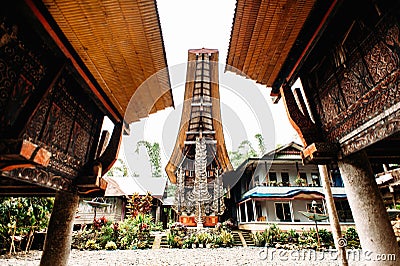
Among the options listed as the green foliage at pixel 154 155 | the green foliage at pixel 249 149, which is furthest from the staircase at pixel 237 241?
the green foliage at pixel 154 155

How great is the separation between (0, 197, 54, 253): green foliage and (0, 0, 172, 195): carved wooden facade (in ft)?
17.9

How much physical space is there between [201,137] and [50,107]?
41.4ft

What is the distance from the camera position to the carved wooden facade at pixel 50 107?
5.82 feet

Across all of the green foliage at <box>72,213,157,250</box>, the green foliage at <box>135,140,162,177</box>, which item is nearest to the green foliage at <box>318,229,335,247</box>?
the green foliage at <box>72,213,157,250</box>

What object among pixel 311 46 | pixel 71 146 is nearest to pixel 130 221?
pixel 71 146

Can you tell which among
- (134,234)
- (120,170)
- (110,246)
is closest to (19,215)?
(110,246)

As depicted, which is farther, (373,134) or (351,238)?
(351,238)

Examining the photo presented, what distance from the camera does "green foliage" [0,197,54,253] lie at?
746cm

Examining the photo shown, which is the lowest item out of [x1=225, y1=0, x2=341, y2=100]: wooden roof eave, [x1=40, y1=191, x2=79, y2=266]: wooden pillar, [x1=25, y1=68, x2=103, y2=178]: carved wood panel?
[x1=40, y1=191, x2=79, y2=266]: wooden pillar

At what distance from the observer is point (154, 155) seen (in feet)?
78.5

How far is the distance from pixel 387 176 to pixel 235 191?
14.3m

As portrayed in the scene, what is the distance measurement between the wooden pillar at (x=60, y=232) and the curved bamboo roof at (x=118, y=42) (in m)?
1.57

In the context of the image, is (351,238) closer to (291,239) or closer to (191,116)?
(291,239)

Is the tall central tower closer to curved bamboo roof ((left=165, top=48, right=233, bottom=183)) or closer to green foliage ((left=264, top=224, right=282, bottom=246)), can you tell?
curved bamboo roof ((left=165, top=48, right=233, bottom=183))
